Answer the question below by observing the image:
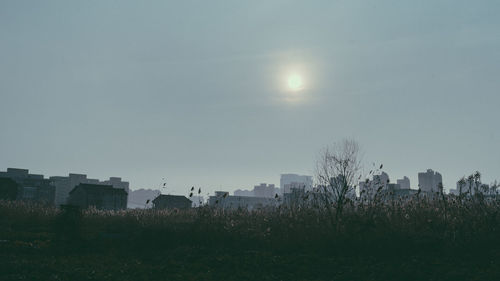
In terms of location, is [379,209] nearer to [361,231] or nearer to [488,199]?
[361,231]

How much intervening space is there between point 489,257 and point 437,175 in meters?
187

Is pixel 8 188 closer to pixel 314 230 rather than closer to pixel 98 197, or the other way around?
pixel 98 197

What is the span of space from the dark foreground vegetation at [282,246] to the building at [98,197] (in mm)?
40303

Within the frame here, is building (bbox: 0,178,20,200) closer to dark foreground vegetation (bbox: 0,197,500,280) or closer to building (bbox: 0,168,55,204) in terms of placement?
building (bbox: 0,168,55,204)

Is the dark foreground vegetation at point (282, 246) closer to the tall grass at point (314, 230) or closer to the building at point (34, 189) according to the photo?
the tall grass at point (314, 230)

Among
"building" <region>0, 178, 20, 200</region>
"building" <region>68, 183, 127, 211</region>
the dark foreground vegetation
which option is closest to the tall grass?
the dark foreground vegetation

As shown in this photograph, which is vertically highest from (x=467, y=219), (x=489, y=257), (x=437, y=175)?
(x=437, y=175)

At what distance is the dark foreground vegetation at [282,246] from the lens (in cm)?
892

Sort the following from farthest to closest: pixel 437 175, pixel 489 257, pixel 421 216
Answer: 1. pixel 437 175
2. pixel 421 216
3. pixel 489 257

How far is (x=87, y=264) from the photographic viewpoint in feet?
33.0

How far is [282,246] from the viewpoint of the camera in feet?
40.1

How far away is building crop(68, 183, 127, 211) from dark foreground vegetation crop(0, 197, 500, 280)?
4030 cm

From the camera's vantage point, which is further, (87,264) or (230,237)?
(230,237)

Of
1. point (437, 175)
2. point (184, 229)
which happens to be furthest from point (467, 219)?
point (437, 175)
